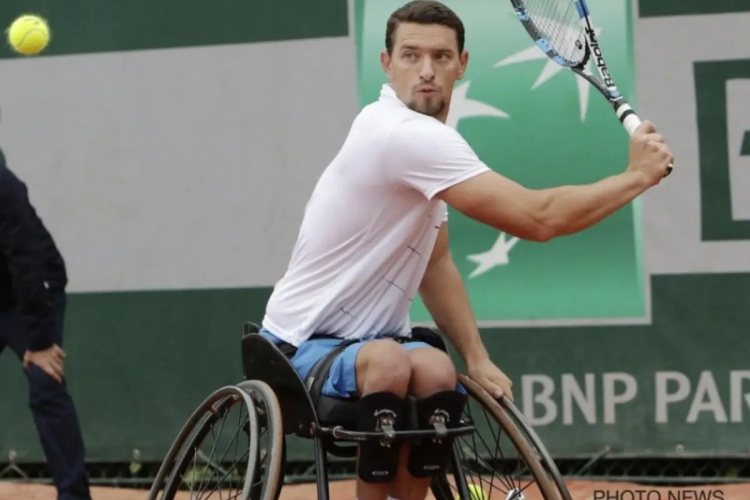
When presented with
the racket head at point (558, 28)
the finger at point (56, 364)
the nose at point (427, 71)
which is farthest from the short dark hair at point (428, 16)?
the finger at point (56, 364)

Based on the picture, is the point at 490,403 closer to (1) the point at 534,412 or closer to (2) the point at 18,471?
(1) the point at 534,412

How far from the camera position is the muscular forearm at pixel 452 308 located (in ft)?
11.0

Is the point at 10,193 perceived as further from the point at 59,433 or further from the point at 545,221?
the point at 545,221

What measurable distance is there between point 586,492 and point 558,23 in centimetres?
185

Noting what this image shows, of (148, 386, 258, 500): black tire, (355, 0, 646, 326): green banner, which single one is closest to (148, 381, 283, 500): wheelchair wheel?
(148, 386, 258, 500): black tire

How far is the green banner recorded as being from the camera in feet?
15.6

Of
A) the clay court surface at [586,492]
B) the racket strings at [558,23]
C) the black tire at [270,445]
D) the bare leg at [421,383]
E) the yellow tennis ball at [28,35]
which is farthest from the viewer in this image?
the yellow tennis ball at [28,35]

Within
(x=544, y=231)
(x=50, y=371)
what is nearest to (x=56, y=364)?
(x=50, y=371)

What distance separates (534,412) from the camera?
4.81 m

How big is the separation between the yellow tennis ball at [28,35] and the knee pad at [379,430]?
253 centimetres

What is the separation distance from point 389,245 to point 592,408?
6.21 ft

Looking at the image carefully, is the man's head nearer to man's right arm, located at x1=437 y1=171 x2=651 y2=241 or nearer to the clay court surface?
man's right arm, located at x1=437 y1=171 x2=651 y2=241

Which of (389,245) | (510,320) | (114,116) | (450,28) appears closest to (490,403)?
(389,245)

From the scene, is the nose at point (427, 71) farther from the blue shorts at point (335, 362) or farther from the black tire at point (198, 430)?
the black tire at point (198, 430)
